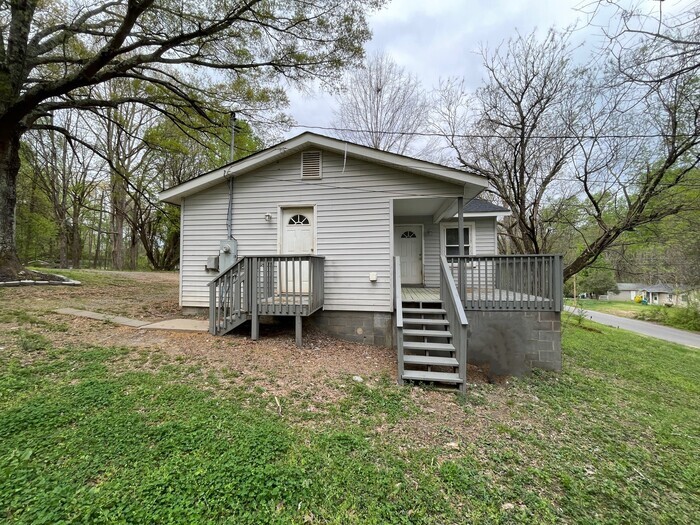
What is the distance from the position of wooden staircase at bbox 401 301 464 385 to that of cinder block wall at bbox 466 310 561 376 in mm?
600

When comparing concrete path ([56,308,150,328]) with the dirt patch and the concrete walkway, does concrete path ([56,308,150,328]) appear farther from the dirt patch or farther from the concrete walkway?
the dirt patch

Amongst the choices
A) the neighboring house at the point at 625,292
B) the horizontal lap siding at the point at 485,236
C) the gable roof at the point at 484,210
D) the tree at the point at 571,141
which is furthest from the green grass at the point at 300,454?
the neighboring house at the point at 625,292

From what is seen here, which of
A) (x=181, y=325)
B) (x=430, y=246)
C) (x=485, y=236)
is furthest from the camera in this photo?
(x=485, y=236)

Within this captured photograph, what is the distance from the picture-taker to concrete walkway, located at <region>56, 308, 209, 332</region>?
17.9 ft

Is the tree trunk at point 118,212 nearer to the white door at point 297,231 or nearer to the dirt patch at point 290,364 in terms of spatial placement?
the dirt patch at point 290,364

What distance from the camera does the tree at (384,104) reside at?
1421cm

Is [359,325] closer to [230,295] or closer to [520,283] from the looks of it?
[230,295]

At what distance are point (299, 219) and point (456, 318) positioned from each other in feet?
12.9

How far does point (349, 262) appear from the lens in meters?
6.14

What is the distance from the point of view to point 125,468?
2.14 m

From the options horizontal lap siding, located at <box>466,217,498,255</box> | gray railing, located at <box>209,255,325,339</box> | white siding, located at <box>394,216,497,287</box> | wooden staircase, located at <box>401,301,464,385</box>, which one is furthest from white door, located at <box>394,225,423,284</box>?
gray railing, located at <box>209,255,325,339</box>

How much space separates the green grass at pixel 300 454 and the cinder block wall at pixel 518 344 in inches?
35.2

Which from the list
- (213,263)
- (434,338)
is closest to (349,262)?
(434,338)

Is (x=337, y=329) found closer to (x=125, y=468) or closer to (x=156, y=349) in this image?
(x=156, y=349)
